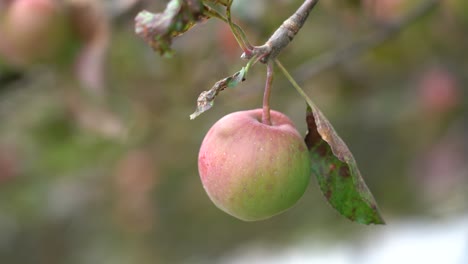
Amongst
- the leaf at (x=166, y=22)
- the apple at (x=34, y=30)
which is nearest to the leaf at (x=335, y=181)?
the leaf at (x=166, y=22)

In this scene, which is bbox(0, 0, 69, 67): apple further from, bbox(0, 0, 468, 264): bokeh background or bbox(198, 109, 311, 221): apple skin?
bbox(198, 109, 311, 221): apple skin

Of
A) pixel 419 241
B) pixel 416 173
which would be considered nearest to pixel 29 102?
pixel 416 173

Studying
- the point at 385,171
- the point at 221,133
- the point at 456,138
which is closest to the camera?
the point at 221,133

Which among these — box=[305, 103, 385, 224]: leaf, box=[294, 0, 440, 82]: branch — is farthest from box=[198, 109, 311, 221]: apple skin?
box=[294, 0, 440, 82]: branch

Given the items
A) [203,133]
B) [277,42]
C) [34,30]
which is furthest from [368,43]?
[277,42]

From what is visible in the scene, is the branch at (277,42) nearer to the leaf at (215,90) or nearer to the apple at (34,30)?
the leaf at (215,90)

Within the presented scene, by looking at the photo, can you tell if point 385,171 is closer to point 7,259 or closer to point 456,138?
point 456,138
